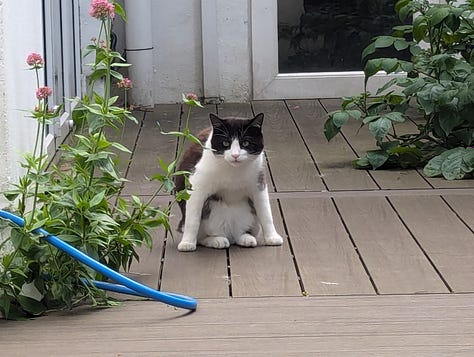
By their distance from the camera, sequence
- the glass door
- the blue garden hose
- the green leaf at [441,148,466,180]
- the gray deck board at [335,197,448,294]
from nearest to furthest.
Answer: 1. the blue garden hose
2. the gray deck board at [335,197,448,294]
3. the green leaf at [441,148,466,180]
4. the glass door

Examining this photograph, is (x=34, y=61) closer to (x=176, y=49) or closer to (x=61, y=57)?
(x=61, y=57)

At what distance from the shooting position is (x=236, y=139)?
396 centimetres

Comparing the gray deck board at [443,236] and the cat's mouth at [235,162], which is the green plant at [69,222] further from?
the gray deck board at [443,236]

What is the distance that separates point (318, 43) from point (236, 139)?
12.5 ft

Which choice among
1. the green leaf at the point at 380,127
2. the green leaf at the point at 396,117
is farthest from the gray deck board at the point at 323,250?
the green leaf at the point at 396,117

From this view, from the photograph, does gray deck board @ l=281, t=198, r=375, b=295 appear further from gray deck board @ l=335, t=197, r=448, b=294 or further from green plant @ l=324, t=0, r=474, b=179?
green plant @ l=324, t=0, r=474, b=179

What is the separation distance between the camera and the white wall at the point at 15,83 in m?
3.30

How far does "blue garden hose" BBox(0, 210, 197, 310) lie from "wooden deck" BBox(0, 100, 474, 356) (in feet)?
0.13

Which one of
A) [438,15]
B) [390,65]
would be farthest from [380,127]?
[438,15]

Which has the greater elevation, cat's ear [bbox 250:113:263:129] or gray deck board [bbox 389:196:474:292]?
cat's ear [bbox 250:113:263:129]

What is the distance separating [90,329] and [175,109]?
4.30 m

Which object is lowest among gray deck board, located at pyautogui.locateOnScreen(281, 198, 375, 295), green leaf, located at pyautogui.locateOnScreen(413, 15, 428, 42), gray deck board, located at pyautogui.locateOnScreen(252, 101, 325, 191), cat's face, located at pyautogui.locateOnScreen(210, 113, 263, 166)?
gray deck board, located at pyautogui.locateOnScreen(281, 198, 375, 295)

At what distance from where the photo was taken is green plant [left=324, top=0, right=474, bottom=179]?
521cm

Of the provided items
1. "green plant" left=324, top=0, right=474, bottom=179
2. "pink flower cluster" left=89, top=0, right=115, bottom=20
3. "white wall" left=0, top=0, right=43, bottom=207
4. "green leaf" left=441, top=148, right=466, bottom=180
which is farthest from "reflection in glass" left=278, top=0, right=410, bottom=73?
"pink flower cluster" left=89, top=0, right=115, bottom=20
